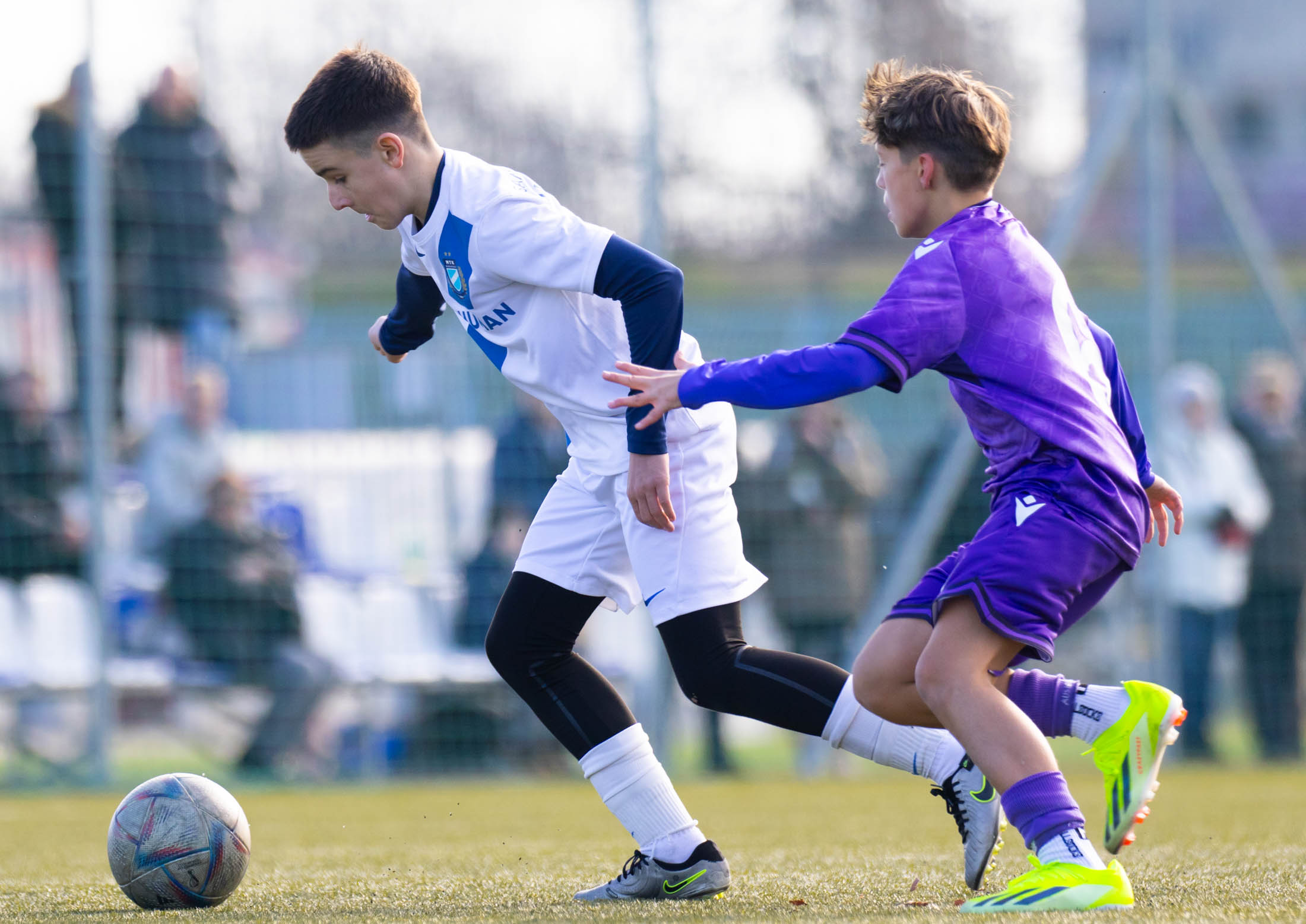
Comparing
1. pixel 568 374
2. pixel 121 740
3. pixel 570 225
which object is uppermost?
pixel 570 225

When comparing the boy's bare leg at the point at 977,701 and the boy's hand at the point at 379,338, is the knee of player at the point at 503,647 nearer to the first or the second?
the boy's hand at the point at 379,338

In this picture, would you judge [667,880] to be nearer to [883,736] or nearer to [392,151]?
[883,736]

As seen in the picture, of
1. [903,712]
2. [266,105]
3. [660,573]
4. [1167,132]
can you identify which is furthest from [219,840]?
[1167,132]

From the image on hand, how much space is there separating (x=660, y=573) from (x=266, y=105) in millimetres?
5995

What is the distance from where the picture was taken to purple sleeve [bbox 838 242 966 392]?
288cm

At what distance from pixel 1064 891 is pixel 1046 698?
21.0 inches

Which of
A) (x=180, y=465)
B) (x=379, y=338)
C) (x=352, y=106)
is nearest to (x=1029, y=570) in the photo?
(x=352, y=106)

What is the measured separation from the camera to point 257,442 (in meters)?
8.23

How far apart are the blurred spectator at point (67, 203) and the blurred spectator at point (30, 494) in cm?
22

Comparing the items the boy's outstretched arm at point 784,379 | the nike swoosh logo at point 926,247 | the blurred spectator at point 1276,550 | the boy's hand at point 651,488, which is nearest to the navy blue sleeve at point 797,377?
the boy's outstretched arm at point 784,379

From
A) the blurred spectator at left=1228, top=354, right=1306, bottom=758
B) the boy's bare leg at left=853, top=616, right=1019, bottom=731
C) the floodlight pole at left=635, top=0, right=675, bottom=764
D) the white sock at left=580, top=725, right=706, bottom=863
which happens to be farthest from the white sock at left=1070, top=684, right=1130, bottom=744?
the blurred spectator at left=1228, top=354, right=1306, bottom=758

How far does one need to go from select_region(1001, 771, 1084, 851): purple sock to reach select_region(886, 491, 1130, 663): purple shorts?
23 cm

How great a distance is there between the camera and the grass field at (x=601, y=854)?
10.4 feet

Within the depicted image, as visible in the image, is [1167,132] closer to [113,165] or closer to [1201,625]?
[1201,625]
